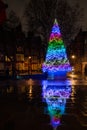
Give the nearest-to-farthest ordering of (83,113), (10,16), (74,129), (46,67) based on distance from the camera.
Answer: (74,129) < (83,113) < (46,67) < (10,16)

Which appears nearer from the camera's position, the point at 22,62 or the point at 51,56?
the point at 51,56

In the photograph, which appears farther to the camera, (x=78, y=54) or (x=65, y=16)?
(x=78, y=54)

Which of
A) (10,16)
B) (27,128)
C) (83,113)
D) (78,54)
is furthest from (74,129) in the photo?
(78,54)

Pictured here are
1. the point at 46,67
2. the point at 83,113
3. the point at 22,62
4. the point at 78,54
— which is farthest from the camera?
the point at 78,54

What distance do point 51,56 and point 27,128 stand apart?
40.9 meters

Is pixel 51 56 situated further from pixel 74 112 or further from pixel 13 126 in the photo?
pixel 13 126

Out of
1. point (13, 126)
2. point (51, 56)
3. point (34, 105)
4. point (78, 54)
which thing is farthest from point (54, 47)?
point (78, 54)

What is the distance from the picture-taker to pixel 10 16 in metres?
56.9

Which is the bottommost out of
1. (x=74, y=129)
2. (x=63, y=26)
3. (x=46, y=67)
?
(x=74, y=129)

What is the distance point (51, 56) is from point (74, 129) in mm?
41083

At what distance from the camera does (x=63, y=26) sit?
2367 inches

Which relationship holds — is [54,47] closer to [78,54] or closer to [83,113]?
[83,113]

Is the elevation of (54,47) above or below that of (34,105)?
above

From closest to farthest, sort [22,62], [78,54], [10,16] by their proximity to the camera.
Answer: [10,16] → [22,62] → [78,54]
